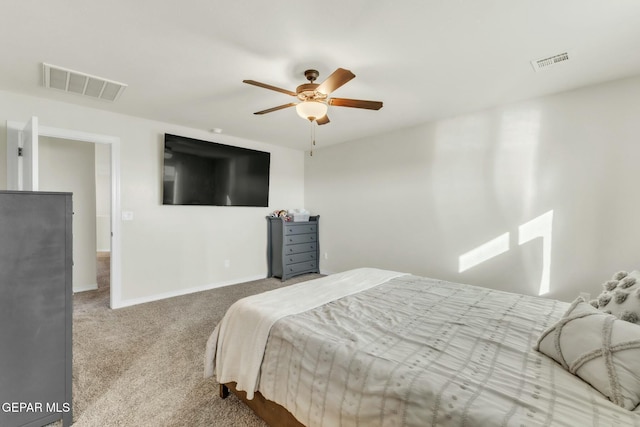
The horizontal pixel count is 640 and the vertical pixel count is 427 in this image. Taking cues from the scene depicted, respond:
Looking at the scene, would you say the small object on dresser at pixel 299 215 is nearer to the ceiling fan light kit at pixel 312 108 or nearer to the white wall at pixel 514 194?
the white wall at pixel 514 194

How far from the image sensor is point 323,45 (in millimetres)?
1962

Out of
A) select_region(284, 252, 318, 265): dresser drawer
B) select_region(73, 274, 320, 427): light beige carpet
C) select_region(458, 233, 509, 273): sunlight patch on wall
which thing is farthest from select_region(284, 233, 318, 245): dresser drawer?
select_region(458, 233, 509, 273): sunlight patch on wall

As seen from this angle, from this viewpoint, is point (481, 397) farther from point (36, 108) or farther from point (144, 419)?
point (36, 108)

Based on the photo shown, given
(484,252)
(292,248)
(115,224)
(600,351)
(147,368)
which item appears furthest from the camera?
(292,248)

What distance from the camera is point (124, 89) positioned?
2.68m

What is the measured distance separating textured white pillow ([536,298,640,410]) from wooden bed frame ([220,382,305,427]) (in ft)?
3.78

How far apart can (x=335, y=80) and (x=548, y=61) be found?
1736 millimetres

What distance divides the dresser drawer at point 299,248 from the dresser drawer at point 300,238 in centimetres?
7

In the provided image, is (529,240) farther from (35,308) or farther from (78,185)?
(78,185)

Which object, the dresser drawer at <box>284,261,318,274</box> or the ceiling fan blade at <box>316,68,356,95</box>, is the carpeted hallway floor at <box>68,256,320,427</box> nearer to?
the dresser drawer at <box>284,261,318,274</box>

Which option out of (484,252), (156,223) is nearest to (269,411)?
(484,252)

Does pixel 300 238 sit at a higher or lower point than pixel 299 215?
lower

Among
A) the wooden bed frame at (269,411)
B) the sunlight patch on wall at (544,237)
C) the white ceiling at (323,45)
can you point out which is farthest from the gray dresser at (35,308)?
the sunlight patch on wall at (544,237)

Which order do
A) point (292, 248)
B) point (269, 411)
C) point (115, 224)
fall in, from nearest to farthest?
1. point (269, 411)
2. point (115, 224)
3. point (292, 248)
